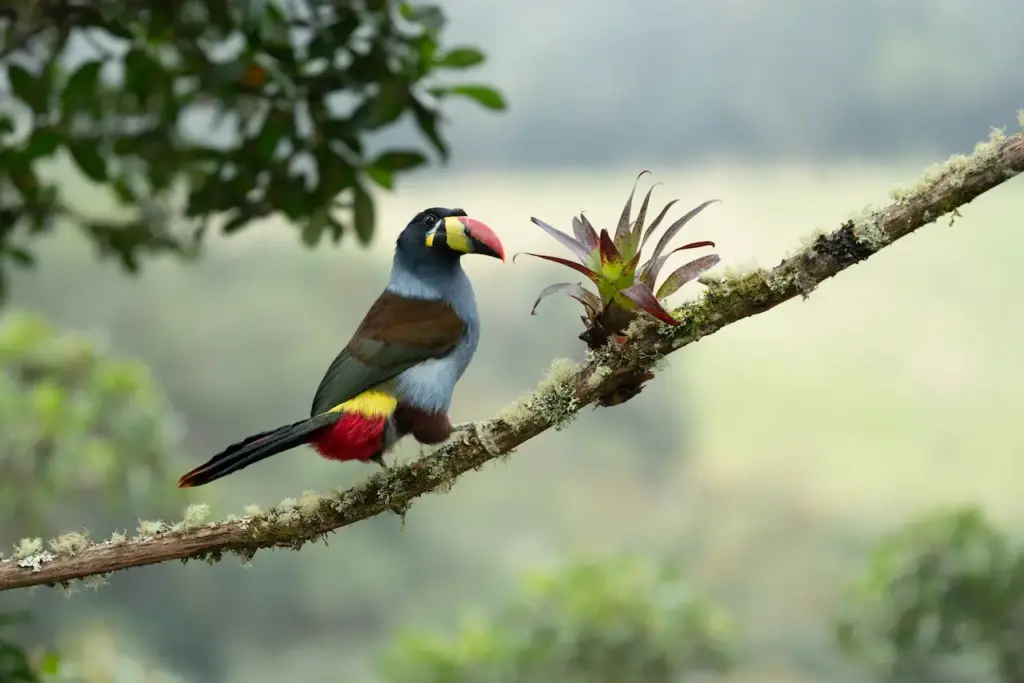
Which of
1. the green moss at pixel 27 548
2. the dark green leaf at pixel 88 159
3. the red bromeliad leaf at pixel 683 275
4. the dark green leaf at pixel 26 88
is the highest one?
the dark green leaf at pixel 26 88

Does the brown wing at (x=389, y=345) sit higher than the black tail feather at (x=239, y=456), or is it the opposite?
the brown wing at (x=389, y=345)

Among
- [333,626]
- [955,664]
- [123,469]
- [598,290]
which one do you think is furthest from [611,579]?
[598,290]

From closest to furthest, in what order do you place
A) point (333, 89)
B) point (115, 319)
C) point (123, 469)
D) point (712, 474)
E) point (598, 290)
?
point (598, 290) < point (333, 89) < point (123, 469) < point (712, 474) < point (115, 319)

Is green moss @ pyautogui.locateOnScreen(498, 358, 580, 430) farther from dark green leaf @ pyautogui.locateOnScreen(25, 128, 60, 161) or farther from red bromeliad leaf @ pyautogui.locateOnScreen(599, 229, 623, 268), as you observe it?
dark green leaf @ pyautogui.locateOnScreen(25, 128, 60, 161)

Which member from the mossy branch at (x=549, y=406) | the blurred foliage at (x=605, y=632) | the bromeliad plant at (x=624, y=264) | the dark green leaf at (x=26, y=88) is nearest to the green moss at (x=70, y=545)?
the mossy branch at (x=549, y=406)

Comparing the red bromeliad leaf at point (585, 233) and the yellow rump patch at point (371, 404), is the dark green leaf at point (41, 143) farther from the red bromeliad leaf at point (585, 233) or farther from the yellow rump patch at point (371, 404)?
the red bromeliad leaf at point (585, 233)

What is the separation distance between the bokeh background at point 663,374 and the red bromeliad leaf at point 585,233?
233 cm

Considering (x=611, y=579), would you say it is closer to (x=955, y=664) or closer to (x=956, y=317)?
(x=955, y=664)

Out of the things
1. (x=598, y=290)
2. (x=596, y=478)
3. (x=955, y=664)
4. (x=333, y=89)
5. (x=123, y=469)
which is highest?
(x=333, y=89)

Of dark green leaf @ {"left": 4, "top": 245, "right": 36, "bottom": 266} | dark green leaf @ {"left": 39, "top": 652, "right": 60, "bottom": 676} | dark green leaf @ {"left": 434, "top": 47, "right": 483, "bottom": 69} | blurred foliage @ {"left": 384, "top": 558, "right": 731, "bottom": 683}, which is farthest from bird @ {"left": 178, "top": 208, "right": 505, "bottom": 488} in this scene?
blurred foliage @ {"left": 384, "top": 558, "right": 731, "bottom": 683}

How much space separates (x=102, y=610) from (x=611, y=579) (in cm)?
208

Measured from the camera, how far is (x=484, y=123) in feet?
13.3

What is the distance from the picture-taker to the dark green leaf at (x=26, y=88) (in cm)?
203

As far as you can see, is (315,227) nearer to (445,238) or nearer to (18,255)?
(18,255)
